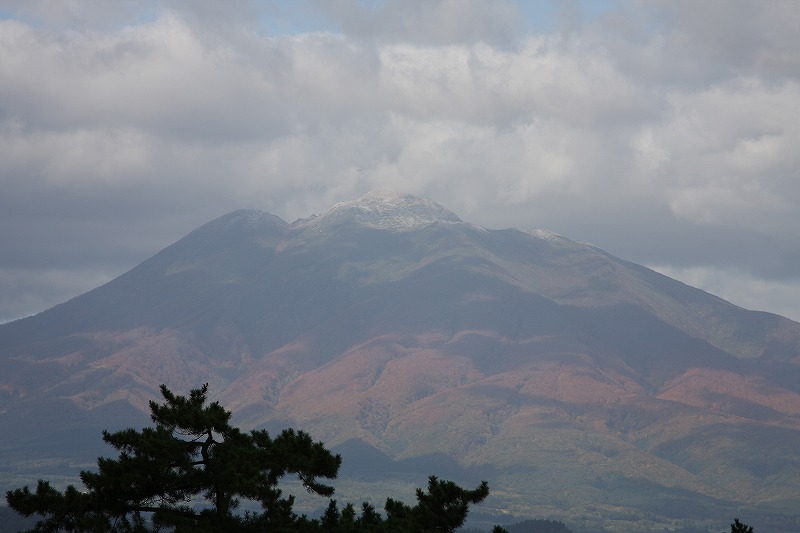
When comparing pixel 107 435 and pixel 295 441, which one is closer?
pixel 107 435

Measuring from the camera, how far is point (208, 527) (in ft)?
127

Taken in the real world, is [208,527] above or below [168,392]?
below

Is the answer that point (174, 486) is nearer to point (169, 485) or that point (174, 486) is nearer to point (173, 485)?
point (173, 485)

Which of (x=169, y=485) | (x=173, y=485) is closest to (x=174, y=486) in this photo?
(x=173, y=485)

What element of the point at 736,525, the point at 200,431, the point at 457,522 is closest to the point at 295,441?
the point at 200,431

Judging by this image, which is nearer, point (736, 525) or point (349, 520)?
point (736, 525)

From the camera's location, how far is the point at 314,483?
43156mm

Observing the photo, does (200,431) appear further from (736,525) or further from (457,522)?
(736,525)

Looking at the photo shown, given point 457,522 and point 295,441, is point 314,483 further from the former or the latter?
point 457,522

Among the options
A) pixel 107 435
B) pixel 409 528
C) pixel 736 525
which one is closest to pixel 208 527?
pixel 107 435

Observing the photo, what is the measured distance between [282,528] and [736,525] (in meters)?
15.8

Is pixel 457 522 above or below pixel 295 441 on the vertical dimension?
below

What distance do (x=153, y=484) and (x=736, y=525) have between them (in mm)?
20356

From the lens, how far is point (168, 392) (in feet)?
137
